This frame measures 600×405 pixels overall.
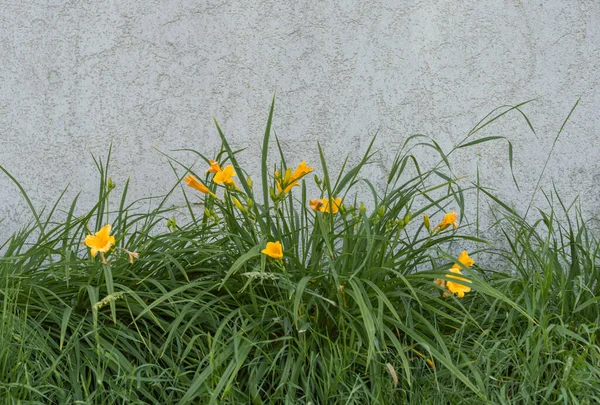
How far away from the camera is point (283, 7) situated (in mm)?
3307

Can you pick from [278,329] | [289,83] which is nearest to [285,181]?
[278,329]

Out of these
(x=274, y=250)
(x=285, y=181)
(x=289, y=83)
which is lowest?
(x=274, y=250)

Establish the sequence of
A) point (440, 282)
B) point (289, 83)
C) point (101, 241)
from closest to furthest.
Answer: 1. point (101, 241)
2. point (440, 282)
3. point (289, 83)

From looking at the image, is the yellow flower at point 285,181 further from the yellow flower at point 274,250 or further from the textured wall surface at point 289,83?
the textured wall surface at point 289,83

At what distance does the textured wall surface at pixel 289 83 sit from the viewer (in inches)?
129

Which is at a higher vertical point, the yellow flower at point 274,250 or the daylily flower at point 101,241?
the daylily flower at point 101,241

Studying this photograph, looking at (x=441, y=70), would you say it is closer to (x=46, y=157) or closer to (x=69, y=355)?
(x=46, y=157)

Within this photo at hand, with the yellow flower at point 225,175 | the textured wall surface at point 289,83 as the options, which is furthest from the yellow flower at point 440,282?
the textured wall surface at point 289,83

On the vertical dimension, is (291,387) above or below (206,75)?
below

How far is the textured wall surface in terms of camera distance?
3270 mm

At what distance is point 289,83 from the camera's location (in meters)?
3.30

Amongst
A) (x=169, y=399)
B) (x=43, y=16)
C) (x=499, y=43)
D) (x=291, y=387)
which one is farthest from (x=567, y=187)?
(x=43, y=16)

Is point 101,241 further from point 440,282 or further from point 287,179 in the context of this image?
point 440,282

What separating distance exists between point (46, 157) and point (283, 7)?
1.10 meters
